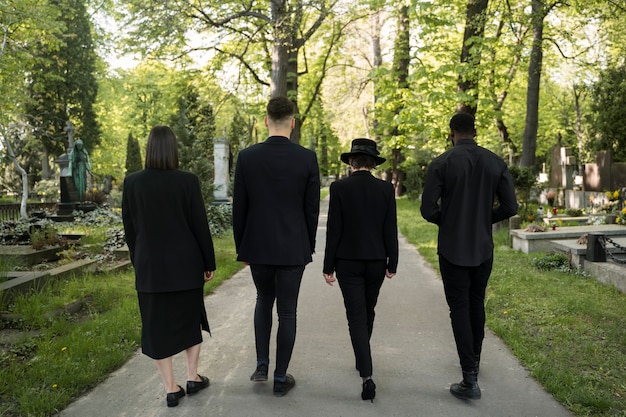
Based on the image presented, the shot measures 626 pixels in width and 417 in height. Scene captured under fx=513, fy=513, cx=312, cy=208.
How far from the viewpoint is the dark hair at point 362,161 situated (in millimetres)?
3946

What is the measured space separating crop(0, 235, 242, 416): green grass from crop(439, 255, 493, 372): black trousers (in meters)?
2.89

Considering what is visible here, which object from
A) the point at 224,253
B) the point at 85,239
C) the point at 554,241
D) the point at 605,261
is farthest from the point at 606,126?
the point at 85,239

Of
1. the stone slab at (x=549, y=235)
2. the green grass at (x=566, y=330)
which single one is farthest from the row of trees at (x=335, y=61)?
the green grass at (x=566, y=330)

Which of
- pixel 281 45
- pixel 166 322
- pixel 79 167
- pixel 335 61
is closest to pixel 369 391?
pixel 166 322

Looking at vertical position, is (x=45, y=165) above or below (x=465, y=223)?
above

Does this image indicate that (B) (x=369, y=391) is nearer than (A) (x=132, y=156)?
Yes

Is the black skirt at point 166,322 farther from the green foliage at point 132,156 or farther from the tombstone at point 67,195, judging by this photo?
the green foliage at point 132,156

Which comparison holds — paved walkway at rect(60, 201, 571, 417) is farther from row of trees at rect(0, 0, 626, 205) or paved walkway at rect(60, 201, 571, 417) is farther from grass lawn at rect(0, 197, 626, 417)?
row of trees at rect(0, 0, 626, 205)

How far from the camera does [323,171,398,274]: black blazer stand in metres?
3.86

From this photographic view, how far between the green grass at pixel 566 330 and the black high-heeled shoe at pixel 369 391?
4.45 feet

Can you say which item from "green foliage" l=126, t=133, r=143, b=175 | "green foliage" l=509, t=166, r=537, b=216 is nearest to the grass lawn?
"green foliage" l=509, t=166, r=537, b=216

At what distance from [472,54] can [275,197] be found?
37.3 ft

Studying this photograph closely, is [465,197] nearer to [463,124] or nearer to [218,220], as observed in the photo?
[463,124]

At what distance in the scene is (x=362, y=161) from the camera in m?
3.96
